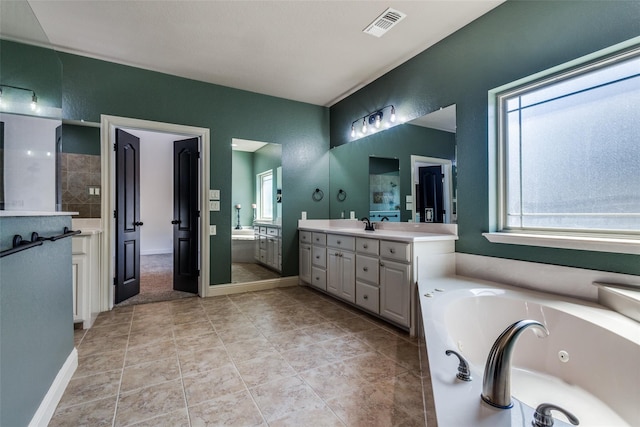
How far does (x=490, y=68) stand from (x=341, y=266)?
7.46ft

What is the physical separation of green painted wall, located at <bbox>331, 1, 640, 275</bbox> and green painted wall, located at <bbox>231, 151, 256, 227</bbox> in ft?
6.94

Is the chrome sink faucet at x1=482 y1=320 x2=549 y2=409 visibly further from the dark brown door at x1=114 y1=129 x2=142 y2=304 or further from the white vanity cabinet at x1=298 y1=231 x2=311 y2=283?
the dark brown door at x1=114 y1=129 x2=142 y2=304

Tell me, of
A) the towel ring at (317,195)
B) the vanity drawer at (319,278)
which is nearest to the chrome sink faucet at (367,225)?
the vanity drawer at (319,278)

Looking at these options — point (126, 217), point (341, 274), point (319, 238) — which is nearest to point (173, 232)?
point (126, 217)

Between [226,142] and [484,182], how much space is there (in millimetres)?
2952

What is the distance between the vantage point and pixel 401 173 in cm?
327

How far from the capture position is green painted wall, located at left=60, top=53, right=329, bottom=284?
3.04 m

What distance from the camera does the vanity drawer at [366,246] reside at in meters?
2.77

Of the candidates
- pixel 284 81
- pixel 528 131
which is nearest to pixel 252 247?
pixel 284 81

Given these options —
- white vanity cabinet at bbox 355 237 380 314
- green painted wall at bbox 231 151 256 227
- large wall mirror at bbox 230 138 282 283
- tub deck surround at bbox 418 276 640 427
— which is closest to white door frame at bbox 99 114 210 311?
green painted wall at bbox 231 151 256 227

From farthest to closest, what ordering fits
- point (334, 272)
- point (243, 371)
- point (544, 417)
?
point (334, 272), point (243, 371), point (544, 417)

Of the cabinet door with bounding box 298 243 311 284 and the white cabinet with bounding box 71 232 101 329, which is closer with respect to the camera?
the white cabinet with bounding box 71 232 101 329

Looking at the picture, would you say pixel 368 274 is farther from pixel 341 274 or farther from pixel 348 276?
pixel 341 274

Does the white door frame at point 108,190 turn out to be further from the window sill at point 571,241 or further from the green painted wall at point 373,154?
the window sill at point 571,241
